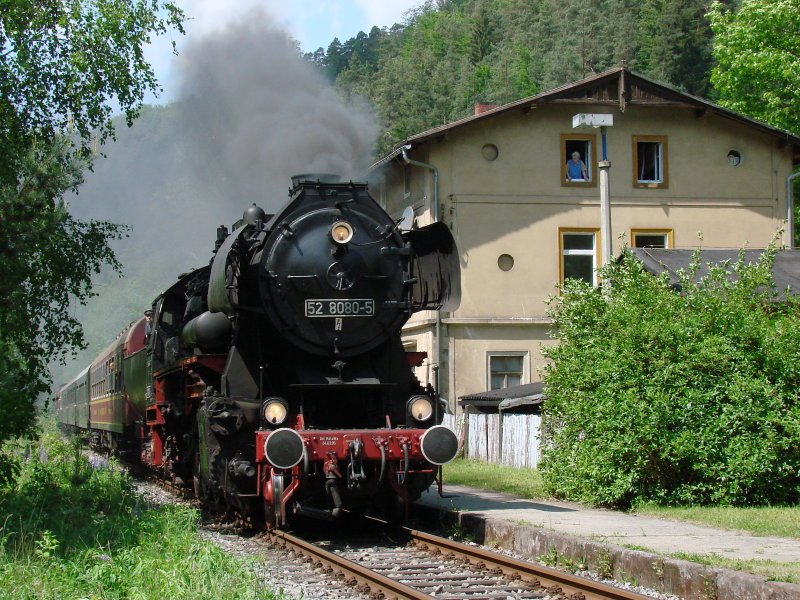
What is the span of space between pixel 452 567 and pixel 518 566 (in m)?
0.73

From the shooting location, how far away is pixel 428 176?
23984 mm

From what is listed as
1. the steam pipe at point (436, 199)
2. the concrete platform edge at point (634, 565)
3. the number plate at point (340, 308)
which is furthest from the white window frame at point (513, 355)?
the number plate at point (340, 308)

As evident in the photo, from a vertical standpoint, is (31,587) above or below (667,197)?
below

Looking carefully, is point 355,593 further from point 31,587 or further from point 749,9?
point 749,9

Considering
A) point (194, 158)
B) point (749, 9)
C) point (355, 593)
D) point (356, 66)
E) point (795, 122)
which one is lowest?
point (355, 593)

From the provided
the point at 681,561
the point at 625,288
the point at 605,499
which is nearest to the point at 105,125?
the point at 625,288

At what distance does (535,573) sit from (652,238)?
18114 millimetres

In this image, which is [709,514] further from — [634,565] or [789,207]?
[789,207]

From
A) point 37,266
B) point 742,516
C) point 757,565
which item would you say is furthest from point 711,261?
point 37,266

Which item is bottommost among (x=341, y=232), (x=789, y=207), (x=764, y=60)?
(x=341, y=232)

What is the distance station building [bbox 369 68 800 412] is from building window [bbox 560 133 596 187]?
0.03 m

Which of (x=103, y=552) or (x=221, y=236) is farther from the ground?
(x=221, y=236)

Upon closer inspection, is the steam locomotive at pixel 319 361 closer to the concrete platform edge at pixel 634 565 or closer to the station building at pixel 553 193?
the concrete platform edge at pixel 634 565

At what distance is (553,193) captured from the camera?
950 inches
